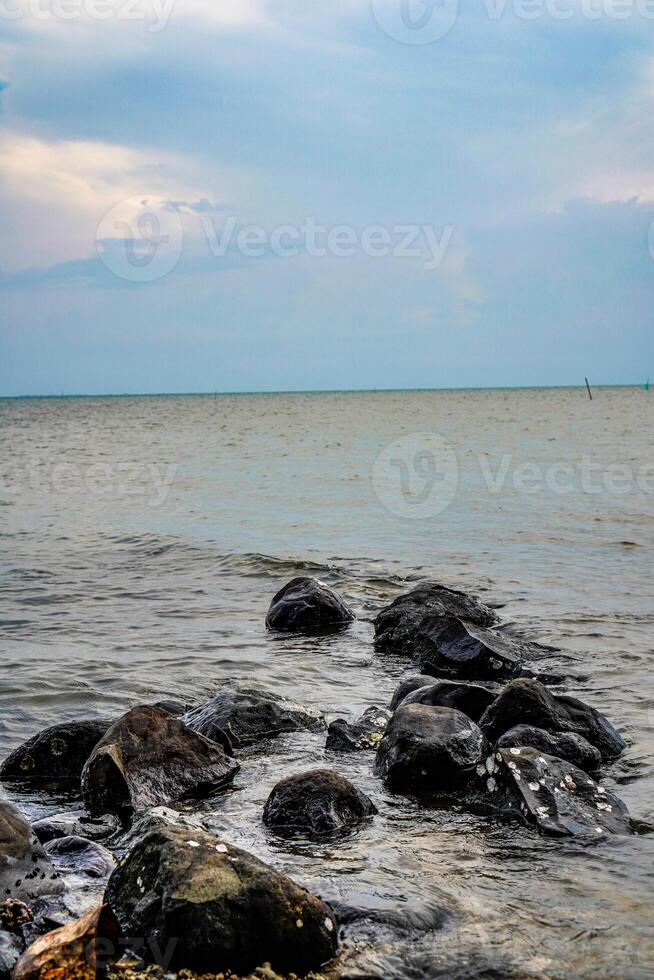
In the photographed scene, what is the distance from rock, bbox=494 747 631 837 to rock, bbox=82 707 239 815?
196cm

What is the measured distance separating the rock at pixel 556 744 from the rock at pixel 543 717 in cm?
24

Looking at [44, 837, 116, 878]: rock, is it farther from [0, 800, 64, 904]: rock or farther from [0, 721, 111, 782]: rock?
[0, 721, 111, 782]: rock

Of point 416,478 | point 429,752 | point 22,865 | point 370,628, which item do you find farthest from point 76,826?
point 416,478

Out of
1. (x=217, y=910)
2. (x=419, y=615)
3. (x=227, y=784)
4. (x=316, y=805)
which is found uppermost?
(x=419, y=615)

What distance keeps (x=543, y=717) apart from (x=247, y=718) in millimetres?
2321

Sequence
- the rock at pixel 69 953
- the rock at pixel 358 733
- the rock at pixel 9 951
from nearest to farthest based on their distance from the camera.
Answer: the rock at pixel 69 953, the rock at pixel 9 951, the rock at pixel 358 733

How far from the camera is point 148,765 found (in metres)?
6.35

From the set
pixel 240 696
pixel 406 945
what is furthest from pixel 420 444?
pixel 406 945

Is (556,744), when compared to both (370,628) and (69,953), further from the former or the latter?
(370,628)

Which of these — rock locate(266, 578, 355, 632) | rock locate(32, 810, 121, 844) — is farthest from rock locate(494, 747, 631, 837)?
rock locate(266, 578, 355, 632)

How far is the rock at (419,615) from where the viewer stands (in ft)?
33.6

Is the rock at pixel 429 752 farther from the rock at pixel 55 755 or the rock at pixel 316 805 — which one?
the rock at pixel 55 755

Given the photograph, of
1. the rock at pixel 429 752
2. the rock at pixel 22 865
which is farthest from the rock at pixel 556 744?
the rock at pixel 22 865

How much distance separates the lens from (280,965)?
4262mm
